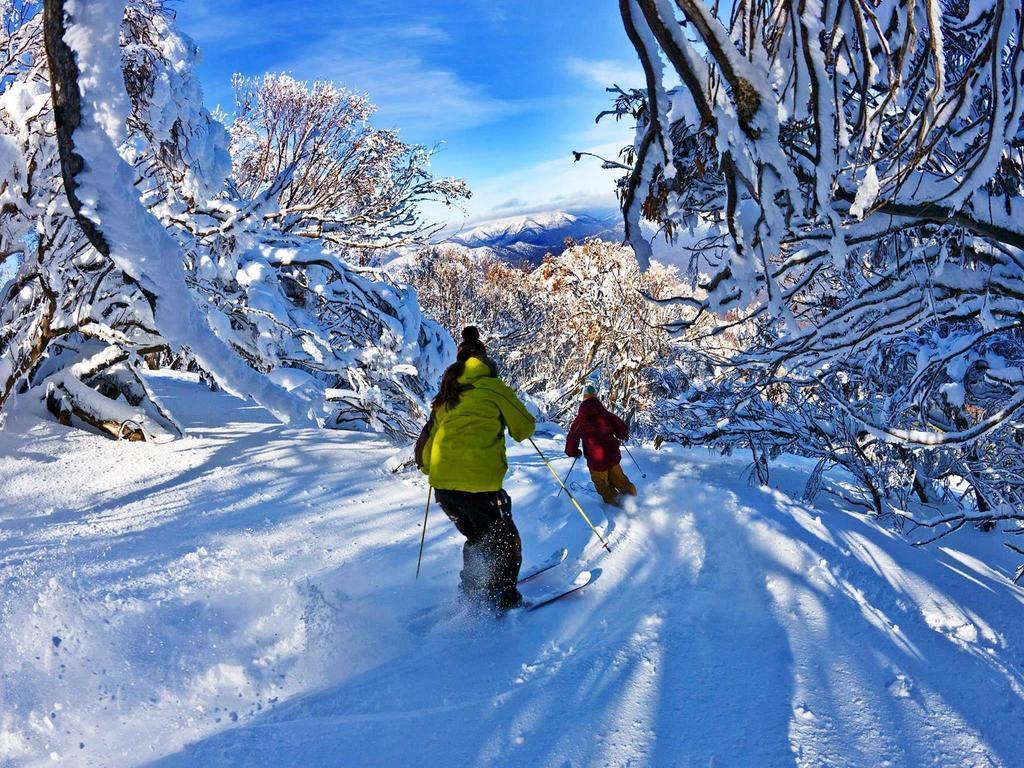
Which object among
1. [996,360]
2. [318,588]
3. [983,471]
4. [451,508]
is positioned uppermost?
[996,360]

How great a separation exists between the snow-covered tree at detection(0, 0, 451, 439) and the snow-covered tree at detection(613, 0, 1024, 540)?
2.82 meters

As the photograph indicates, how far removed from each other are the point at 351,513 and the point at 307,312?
118 inches

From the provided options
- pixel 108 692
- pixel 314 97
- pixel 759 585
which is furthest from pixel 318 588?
pixel 314 97

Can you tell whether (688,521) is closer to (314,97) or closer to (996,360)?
(996,360)

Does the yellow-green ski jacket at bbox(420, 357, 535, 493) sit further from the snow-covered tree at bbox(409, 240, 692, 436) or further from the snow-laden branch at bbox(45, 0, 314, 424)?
the snow-covered tree at bbox(409, 240, 692, 436)

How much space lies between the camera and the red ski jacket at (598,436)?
255 inches

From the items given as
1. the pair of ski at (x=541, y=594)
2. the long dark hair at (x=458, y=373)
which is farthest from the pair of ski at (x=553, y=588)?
the long dark hair at (x=458, y=373)

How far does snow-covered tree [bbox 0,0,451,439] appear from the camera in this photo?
18.4 feet

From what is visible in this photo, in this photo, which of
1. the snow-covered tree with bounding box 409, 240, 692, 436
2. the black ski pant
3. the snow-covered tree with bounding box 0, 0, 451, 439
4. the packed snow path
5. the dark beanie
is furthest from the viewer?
the snow-covered tree with bounding box 409, 240, 692, 436

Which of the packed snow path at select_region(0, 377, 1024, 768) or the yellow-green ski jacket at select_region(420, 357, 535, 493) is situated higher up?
the yellow-green ski jacket at select_region(420, 357, 535, 493)

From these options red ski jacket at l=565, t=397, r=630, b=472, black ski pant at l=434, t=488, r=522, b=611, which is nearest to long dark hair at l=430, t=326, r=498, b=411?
black ski pant at l=434, t=488, r=522, b=611

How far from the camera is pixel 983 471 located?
5.99m

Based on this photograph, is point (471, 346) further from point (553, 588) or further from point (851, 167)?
point (851, 167)

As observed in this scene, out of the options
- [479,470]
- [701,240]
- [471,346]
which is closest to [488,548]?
[479,470]
